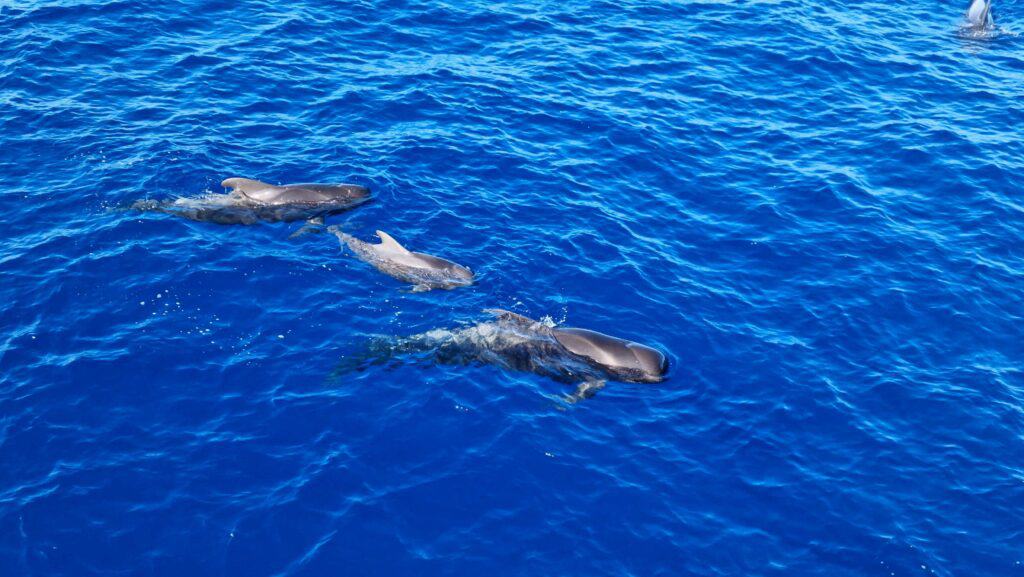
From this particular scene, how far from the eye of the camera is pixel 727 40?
3350 cm

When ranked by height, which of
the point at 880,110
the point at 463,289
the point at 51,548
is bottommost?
the point at 51,548

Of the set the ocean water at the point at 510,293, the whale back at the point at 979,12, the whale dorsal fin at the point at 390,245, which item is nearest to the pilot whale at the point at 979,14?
the whale back at the point at 979,12

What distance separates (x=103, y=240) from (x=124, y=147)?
422 cm

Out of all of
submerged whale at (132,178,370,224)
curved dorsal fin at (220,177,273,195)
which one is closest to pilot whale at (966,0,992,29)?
submerged whale at (132,178,370,224)

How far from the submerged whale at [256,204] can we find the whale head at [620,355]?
7.48 metres

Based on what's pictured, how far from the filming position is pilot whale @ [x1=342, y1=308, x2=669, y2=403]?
1948 centimetres

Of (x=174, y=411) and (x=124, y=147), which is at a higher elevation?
(x=124, y=147)

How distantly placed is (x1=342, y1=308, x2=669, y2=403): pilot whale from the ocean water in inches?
13.5

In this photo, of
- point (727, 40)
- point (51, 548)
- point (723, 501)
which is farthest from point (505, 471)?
point (727, 40)

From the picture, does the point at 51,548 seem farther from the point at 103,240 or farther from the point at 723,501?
the point at 723,501

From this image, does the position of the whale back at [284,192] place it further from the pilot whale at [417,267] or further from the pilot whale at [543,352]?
the pilot whale at [543,352]

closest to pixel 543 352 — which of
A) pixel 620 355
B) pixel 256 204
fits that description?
pixel 620 355

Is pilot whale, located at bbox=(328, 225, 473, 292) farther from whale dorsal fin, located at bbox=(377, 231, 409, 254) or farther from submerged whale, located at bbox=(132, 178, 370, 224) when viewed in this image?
submerged whale, located at bbox=(132, 178, 370, 224)

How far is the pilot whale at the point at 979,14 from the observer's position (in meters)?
34.2
